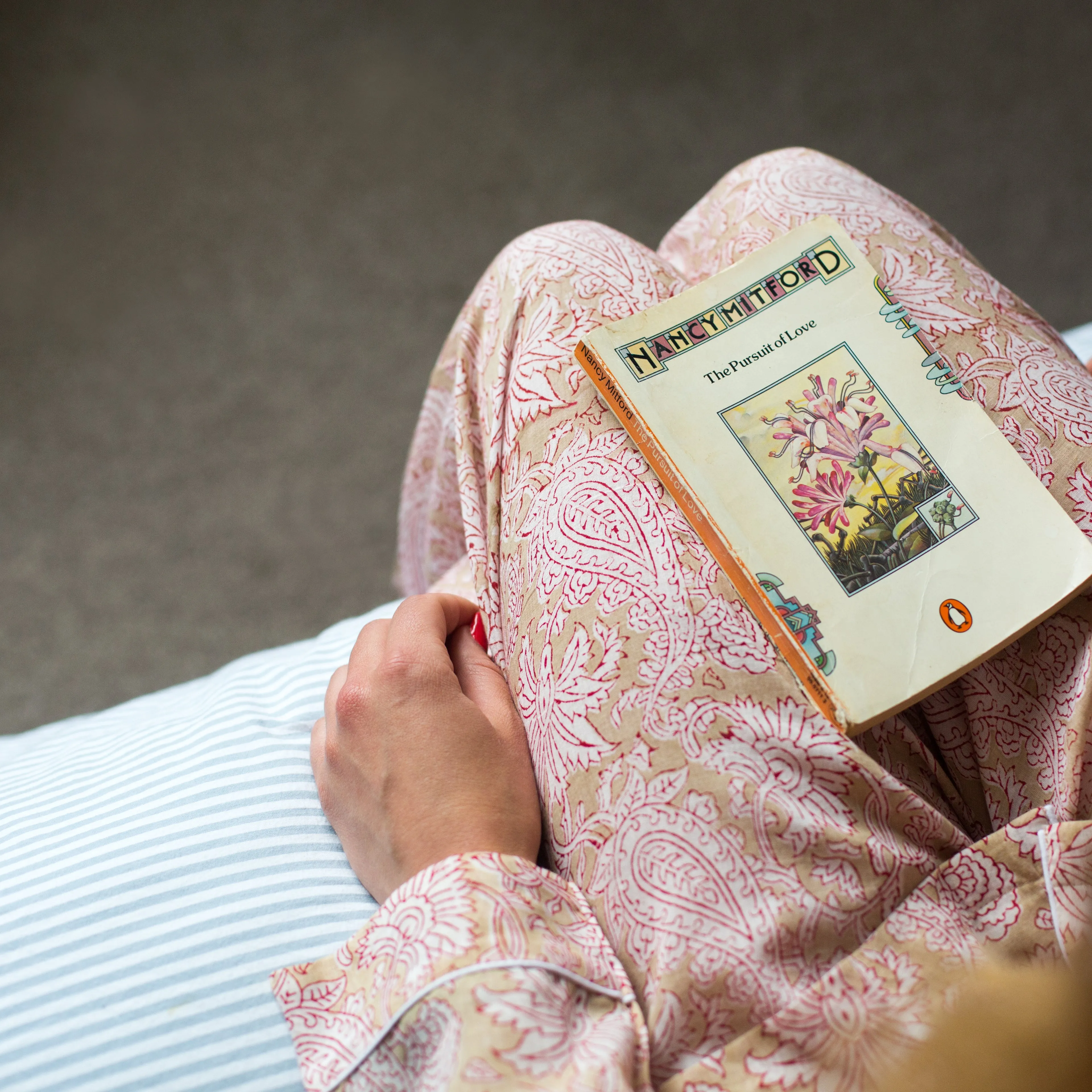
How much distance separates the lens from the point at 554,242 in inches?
24.3

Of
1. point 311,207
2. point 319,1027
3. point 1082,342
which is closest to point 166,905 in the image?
point 319,1027

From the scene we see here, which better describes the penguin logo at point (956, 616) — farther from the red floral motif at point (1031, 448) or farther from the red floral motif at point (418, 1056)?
the red floral motif at point (418, 1056)

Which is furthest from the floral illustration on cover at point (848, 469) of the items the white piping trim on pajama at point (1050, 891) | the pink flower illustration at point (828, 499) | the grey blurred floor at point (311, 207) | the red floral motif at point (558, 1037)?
the grey blurred floor at point (311, 207)

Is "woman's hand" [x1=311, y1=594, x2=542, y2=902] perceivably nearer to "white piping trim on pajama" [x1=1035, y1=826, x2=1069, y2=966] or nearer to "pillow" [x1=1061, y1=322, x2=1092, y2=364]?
"white piping trim on pajama" [x1=1035, y1=826, x2=1069, y2=966]

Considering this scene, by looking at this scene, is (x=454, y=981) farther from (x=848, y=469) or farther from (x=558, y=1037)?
(x=848, y=469)

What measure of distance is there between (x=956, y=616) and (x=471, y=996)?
1.03 ft

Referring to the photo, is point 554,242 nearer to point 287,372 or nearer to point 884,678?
point 884,678

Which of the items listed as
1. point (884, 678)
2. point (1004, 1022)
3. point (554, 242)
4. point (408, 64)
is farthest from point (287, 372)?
point (1004, 1022)

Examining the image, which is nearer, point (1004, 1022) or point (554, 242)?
point (1004, 1022)

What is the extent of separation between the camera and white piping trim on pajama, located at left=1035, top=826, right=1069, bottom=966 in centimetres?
43

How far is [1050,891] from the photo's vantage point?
0.43 meters

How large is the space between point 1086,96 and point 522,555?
Answer: 129 cm

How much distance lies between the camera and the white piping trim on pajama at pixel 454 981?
41 centimetres

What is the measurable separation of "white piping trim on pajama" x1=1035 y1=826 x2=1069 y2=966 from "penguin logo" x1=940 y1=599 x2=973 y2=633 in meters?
0.11
